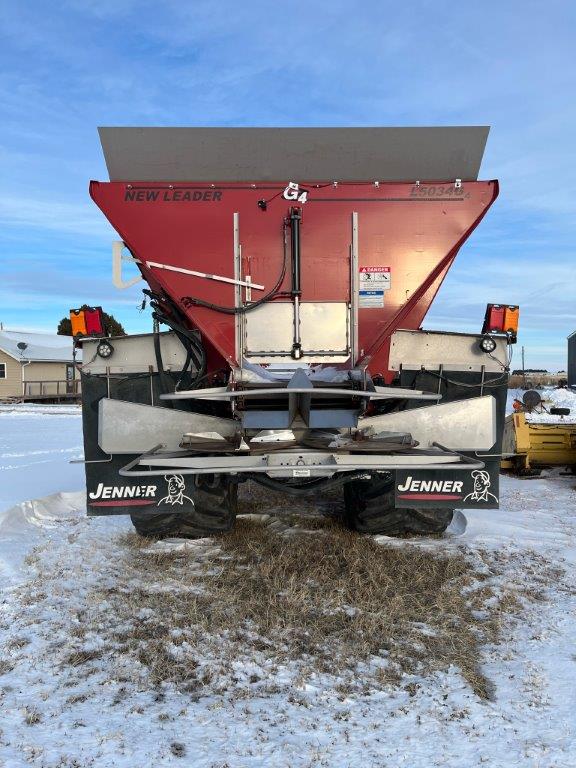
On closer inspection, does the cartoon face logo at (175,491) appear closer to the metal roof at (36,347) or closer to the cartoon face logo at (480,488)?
the cartoon face logo at (480,488)

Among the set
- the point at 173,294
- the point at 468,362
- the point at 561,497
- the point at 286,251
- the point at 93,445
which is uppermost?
the point at 286,251

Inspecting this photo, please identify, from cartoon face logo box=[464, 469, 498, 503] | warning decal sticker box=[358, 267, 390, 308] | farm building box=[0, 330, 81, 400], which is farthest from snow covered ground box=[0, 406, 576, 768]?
farm building box=[0, 330, 81, 400]

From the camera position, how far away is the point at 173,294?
4125 mm

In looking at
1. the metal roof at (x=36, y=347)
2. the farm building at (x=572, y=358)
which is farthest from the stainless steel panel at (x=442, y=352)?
the metal roof at (x=36, y=347)

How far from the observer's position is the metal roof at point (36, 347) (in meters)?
32.7

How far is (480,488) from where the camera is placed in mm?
3781

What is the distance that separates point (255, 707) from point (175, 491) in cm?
158

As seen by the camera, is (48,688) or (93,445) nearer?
(48,688)

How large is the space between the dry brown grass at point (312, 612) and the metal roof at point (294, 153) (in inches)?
105

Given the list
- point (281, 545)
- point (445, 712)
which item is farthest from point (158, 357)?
point (445, 712)

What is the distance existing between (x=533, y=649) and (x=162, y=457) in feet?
6.92

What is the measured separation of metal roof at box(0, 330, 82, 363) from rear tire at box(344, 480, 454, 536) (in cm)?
3119

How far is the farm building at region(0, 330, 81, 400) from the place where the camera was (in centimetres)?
3234

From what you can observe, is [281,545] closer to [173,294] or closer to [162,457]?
[162,457]
